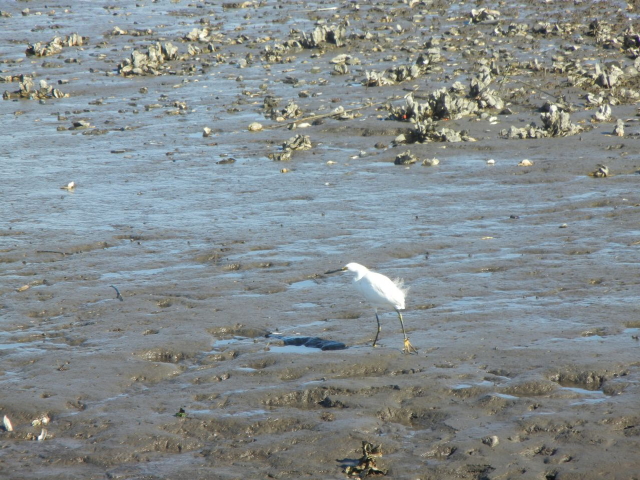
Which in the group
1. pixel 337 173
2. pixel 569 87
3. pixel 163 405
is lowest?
pixel 163 405

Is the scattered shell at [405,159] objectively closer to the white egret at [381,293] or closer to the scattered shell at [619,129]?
the scattered shell at [619,129]

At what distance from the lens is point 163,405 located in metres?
6.28

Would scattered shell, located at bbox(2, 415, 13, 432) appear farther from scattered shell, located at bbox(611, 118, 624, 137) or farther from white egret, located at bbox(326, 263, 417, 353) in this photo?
scattered shell, located at bbox(611, 118, 624, 137)

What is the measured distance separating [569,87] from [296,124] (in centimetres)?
548

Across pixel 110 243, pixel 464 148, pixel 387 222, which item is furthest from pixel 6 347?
pixel 464 148

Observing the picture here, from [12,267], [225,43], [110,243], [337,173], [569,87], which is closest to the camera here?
[12,267]

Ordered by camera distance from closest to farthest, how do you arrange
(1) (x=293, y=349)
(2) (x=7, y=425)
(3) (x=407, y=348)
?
(2) (x=7, y=425) < (3) (x=407, y=348) < (1) (x=293, y=349)

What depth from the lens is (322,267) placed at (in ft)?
29.4

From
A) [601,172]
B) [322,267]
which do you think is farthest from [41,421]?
[601,172]

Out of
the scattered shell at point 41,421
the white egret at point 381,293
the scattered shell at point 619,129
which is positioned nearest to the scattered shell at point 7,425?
the scattered shell at point 41,421

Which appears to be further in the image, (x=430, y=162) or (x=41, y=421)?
(x=430, y=162)

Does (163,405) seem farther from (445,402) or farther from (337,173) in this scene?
(337,173)

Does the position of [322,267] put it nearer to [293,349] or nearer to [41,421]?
[293,349]

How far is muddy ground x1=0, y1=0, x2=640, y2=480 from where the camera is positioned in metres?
5.75
